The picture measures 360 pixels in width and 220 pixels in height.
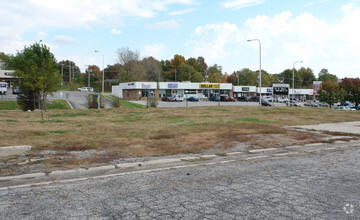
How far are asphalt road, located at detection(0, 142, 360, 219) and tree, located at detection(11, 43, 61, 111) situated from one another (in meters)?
24.6

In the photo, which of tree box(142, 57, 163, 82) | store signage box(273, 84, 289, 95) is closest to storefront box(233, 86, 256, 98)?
tree box(142, 57, 163, 82)

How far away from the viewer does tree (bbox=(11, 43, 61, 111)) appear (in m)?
26.4

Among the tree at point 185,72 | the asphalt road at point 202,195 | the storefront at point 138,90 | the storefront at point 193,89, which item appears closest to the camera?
the asphalt road at point 202,195

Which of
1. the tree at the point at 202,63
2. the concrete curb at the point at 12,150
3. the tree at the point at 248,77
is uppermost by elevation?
the tree at the point at 202,63

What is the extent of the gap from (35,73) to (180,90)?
4912 cm

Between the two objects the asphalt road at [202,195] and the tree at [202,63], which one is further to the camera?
the tree at [202,63]

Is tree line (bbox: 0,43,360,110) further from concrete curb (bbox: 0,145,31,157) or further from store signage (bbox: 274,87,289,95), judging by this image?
concrete curb (bbox: 0,145,31,157)

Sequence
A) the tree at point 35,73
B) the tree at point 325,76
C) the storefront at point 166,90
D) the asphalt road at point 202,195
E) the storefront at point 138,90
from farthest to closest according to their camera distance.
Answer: the tree at point 325,76, the storefront at point 166,90, the storefront at point 138,90, the tree at point 35,73, the asphalt road at point 202,195

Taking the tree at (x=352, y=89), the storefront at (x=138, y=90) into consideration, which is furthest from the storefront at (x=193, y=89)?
the tree at (x=352, y=89)

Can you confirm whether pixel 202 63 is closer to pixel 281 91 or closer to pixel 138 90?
pixel 138 90

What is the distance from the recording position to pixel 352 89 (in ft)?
180

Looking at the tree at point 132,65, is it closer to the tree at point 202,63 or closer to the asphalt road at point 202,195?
the tree at point 202,63

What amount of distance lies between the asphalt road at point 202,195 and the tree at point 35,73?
24.6 m

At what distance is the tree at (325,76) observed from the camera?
136300 mm
